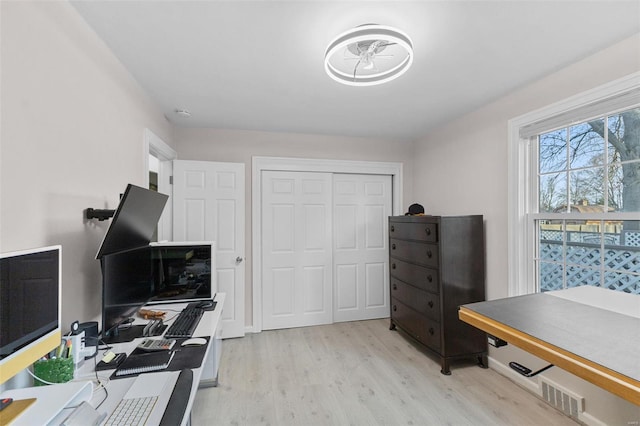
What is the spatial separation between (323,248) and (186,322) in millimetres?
2077

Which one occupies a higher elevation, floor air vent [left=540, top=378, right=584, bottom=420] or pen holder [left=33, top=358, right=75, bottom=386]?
pen holder [left=33, top=358, right=75, bottom=386]

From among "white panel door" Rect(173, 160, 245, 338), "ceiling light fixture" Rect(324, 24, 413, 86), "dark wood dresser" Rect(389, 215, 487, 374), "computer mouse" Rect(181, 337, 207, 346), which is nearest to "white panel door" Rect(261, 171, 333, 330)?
"white panel door" Rect(173, 160, 245, 338)

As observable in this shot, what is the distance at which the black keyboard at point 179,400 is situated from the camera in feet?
2.84

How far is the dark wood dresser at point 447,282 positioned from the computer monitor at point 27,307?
2552mm

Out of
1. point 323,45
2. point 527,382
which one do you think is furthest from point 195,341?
point 527,382

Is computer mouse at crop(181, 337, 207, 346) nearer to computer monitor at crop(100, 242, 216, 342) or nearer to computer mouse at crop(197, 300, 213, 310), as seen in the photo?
computer monitor at crop(100, 242, 216, 342)

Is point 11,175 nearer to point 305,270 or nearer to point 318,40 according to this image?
point 318,40

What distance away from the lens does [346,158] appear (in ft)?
11.9

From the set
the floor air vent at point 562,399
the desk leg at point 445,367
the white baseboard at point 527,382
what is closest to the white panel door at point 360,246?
the desk leg at point 445,367

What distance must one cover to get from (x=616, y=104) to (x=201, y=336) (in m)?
2.82

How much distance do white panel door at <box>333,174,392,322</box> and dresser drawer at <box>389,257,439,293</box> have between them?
1.60ft

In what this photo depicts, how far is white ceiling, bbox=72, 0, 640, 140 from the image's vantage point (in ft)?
4.55

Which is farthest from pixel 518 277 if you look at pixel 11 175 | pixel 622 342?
pixel 11 175

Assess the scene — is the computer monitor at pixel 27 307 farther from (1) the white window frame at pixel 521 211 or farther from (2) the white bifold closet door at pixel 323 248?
(1) the white window frame at pixel 521 211
